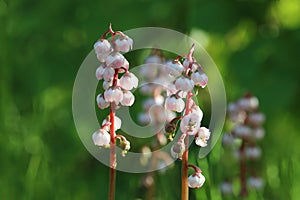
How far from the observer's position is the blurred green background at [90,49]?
2.64 m

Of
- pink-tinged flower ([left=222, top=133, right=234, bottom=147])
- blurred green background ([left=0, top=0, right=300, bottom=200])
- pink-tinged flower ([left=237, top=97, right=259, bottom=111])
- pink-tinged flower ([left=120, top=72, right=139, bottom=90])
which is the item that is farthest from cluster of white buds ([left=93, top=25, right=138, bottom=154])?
blurred green background ([left=0, top=0, right=300, bottom=200])

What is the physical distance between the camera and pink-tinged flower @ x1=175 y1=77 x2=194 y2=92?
3.86ft

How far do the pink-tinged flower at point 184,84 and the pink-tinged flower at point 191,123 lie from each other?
0.04m

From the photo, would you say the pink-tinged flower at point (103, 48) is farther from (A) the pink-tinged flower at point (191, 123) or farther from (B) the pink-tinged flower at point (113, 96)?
(A) the pink-tinged flower at point (191, 123)

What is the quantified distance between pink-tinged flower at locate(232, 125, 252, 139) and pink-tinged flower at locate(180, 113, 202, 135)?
37.2 inches

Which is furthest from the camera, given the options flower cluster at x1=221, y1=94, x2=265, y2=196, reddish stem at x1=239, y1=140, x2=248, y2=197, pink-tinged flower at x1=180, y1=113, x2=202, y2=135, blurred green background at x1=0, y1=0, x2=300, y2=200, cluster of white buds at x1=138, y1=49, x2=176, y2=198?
blurred green background at x1=0, y1=0, x2=300, y2=200

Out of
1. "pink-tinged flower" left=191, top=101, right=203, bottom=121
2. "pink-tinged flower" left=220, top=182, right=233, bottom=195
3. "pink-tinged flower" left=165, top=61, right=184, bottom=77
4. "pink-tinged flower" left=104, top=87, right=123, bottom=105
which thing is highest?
"pink-tinged flower" left=220, top=182, right=233, bottom=195

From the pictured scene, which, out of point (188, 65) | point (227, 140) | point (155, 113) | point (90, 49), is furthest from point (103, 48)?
point (90, 49)

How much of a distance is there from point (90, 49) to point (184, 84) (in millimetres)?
1835

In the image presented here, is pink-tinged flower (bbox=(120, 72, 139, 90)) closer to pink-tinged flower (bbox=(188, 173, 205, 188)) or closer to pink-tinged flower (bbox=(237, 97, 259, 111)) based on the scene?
pink-tinged flower (bbox=(188, 173, 205, 188))

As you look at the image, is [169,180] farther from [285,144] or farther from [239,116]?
[285,144]

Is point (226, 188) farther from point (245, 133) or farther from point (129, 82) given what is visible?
point (129, 82)

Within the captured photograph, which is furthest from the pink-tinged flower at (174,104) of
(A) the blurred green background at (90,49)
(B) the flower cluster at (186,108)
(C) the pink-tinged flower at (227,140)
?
(A) the blurred green background at (90,49)

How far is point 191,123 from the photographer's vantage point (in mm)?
1156
